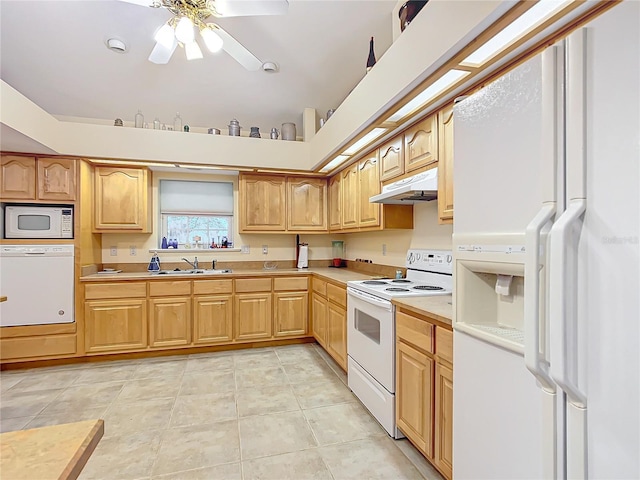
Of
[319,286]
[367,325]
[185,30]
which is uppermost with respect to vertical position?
[185,30]

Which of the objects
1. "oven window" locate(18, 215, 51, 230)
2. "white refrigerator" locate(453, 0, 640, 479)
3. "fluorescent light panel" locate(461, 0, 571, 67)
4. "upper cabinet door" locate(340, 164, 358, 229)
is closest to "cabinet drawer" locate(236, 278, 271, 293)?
"upper cabinet door" locate(340, 164, 358, 229)

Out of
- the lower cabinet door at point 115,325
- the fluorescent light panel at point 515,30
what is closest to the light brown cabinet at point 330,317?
the lower cabinet door at point 115,325

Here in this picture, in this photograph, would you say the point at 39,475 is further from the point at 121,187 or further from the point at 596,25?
the point at 121,187

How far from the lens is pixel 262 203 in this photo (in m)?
4.25

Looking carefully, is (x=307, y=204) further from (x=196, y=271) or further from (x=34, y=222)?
(x=34, y=222)

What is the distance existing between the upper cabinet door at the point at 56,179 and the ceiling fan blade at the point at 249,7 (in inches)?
99.5

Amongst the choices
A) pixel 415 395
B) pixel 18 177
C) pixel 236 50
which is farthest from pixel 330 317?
pixel 18 177

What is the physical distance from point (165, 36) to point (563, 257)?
103 inches

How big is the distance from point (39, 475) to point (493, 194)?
1447 mm

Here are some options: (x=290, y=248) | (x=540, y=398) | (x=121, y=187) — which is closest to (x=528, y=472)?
(x=540, y=398)

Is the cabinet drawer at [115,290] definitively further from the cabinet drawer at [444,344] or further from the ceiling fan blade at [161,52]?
the cabinet drawer at [444,344]

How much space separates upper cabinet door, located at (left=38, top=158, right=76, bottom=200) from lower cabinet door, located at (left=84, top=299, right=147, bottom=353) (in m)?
1.18

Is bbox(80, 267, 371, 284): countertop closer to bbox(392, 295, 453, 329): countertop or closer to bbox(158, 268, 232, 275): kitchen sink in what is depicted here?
bbox(158, 268, 232, 275): kitchen sink

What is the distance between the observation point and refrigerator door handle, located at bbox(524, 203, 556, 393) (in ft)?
3.12
